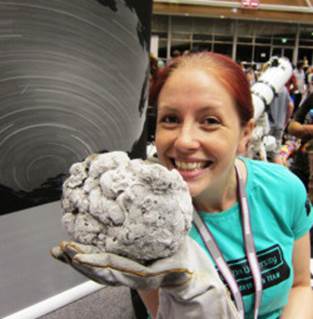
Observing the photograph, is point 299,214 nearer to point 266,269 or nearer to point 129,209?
point 266,269

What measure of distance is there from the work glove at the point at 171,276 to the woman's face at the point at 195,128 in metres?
0.17

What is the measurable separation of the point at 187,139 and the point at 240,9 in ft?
38.1

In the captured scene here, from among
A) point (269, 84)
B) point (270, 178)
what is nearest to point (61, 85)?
point (270, 178)

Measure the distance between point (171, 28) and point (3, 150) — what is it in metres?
11.4

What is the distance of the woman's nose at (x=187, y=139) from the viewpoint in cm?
73

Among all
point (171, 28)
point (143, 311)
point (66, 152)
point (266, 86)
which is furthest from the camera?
point (171, 28)

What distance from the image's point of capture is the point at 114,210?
0.54 m

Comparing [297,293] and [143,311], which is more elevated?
[297,293]

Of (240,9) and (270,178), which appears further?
(240,9)

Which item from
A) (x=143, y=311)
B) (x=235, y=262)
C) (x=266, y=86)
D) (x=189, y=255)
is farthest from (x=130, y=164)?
(x=266, y=86)

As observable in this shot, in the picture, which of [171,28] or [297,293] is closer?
[297,293]

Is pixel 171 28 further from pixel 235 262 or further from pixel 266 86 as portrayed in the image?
pixel 235 262

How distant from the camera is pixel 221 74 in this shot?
31.6 inches

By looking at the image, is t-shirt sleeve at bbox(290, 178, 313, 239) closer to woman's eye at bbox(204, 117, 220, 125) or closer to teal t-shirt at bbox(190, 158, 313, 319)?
teal t-shirt at bbox(190, 158, 313, 319)
